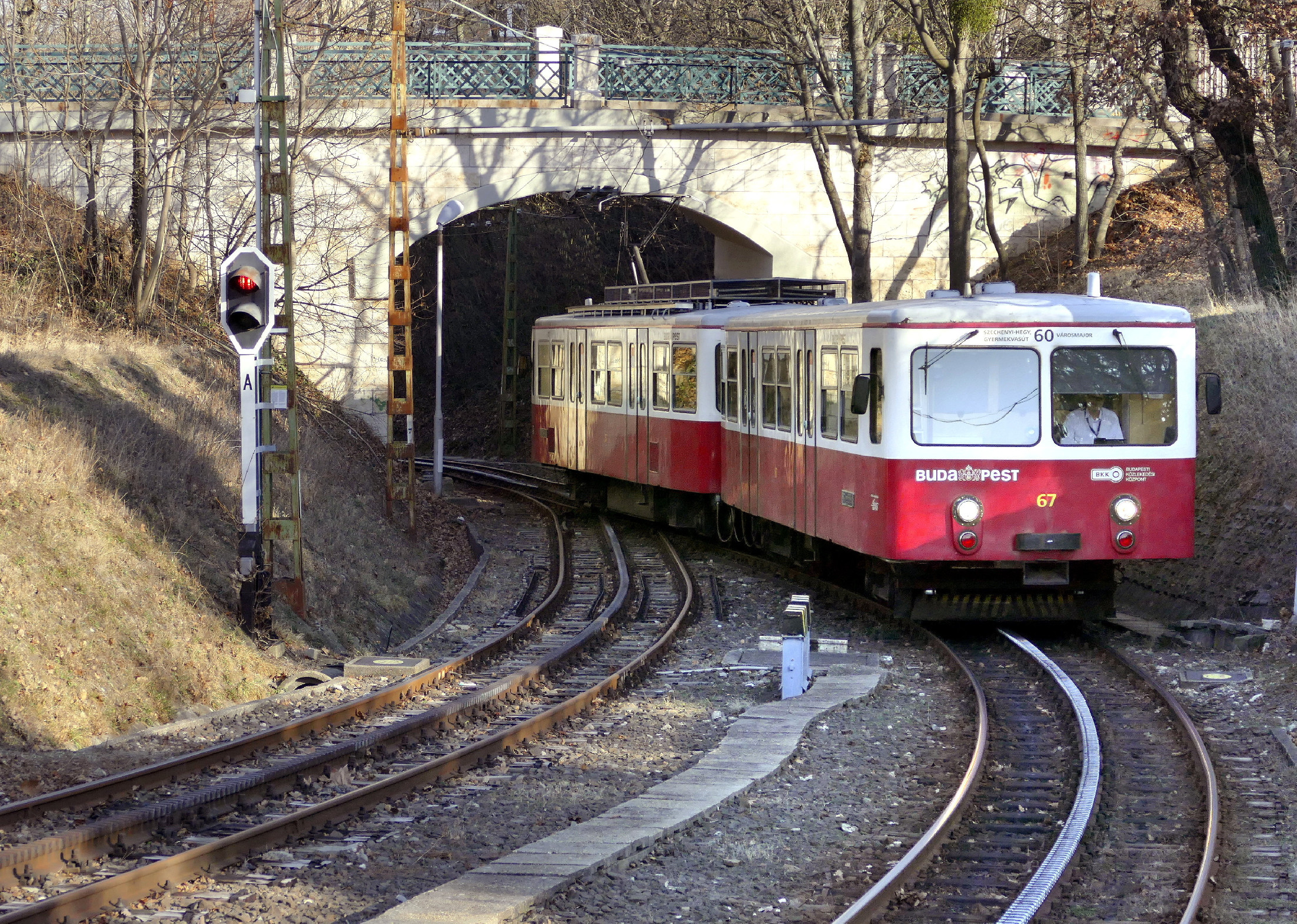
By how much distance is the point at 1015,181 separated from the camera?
29.9 metres

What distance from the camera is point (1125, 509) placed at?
42.8ft

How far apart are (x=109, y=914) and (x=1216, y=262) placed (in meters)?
21.4

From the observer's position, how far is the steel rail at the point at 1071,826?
A: 6605mm

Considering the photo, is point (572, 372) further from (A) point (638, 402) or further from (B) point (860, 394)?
(B) point (860, 394)

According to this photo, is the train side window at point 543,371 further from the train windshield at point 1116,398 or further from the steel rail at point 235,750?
the train windshield at point 1116,398

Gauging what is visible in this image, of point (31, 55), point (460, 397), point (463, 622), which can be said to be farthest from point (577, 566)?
point (460, 397)

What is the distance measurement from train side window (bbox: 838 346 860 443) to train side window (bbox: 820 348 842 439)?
3.6 inches

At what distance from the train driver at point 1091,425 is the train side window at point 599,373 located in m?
10.5

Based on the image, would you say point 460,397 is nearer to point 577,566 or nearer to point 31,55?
point 31,55

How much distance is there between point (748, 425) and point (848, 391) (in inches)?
143

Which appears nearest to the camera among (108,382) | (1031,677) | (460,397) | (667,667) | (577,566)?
(1031,677)

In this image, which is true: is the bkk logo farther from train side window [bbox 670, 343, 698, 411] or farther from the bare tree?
the bare tree

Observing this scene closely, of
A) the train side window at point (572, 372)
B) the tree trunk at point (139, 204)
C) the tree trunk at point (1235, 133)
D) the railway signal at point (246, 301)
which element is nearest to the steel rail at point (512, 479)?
the train side window at point (572, 372)

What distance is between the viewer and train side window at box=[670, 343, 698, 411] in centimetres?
1956
